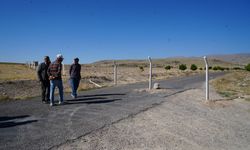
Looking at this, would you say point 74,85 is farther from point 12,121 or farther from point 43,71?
point 12,121

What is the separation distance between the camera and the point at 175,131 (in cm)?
706

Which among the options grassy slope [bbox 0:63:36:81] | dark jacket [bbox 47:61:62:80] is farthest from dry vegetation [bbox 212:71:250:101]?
grassy slope [bbox 0:63:36:81]

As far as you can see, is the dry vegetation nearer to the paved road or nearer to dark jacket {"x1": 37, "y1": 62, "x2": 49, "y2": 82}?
the paved road

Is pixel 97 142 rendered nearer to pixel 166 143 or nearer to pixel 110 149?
pixel 110 149

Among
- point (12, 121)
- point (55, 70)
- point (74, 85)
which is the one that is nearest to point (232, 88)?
point (74, 85)

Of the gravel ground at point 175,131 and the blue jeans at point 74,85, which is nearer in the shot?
the gravel ground at point 175,131

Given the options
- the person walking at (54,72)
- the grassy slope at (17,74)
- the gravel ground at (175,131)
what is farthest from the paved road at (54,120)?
the grassy slope at (17,74)

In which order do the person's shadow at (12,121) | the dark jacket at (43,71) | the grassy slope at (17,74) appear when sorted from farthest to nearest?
the grassy slope at (17,74), the dark jacket at (43,71), the person's shadow at (12,121)

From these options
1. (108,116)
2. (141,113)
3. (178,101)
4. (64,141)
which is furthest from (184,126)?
(178,101)

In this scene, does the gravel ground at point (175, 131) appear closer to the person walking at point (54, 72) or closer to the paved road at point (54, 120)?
the paved road at point (54, 120)

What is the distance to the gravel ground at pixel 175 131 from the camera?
19.1 feet

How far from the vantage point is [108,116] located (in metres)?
8.20

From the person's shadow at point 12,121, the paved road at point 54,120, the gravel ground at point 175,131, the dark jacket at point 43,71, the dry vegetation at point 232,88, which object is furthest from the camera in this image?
the dry vegetation at point 232,88

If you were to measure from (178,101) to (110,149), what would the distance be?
7.07 m
